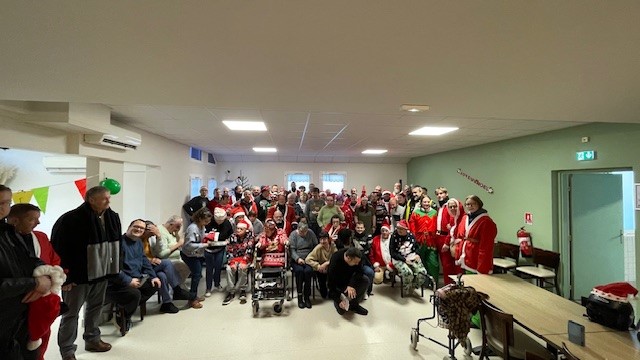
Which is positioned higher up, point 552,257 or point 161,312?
point 552,257

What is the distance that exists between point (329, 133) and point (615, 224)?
460 cm

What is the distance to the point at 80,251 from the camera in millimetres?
2383

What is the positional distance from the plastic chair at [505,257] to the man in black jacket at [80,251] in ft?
17.1

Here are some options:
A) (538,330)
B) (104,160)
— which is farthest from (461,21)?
(104,160)

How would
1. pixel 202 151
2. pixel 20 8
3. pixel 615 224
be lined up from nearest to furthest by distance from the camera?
pixel 20 8, pixel 615 224, pixel 202 151

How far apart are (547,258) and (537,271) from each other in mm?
238

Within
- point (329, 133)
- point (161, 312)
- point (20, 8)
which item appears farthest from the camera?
point (329, 133)

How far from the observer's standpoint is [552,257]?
12.6ft

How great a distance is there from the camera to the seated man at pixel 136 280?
9.53ft

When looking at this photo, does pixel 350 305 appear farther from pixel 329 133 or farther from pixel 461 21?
pixel 461 21

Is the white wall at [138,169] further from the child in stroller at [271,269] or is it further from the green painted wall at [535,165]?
the green painted wall at [535,165]

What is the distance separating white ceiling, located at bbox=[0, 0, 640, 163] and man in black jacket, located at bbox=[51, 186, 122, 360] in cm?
100

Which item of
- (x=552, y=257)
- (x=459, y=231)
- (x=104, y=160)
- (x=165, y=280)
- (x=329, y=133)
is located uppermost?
(x=329, y=133)

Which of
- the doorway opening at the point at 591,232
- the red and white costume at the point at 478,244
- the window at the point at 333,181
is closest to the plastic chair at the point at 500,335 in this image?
the red and white costume at the point at 478,244
